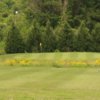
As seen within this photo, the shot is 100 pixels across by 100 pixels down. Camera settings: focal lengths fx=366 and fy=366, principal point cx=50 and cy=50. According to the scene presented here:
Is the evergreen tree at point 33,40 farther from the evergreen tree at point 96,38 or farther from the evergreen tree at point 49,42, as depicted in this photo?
the evergreen tree at point 96,38

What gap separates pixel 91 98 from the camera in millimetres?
13008

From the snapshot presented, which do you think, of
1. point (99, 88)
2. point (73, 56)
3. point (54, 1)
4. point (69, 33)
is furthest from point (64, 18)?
point (99, 88)

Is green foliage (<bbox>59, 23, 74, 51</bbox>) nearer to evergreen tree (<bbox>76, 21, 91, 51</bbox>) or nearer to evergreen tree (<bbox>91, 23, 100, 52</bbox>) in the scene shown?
evergreen tree (<bbox>76, 21, 91, 51</bbox>)

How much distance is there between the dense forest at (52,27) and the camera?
44.2 m

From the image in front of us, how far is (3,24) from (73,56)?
92.1 ft

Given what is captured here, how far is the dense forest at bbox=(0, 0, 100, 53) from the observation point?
44.2 metres

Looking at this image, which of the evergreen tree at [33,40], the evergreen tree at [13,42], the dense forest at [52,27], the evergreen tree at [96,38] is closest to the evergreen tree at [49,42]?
the dense forest at [52,27]

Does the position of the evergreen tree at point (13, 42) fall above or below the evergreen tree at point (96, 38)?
above

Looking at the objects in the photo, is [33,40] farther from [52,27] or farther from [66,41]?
[52,27]

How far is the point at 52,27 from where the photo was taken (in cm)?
5306

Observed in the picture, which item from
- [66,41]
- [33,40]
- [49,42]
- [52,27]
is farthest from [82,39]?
[52,27]

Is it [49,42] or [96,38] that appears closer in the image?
[49,42]

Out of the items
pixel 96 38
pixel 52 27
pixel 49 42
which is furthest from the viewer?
pixel 52 27

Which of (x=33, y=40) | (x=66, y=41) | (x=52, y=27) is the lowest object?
(x=52, y=27)
